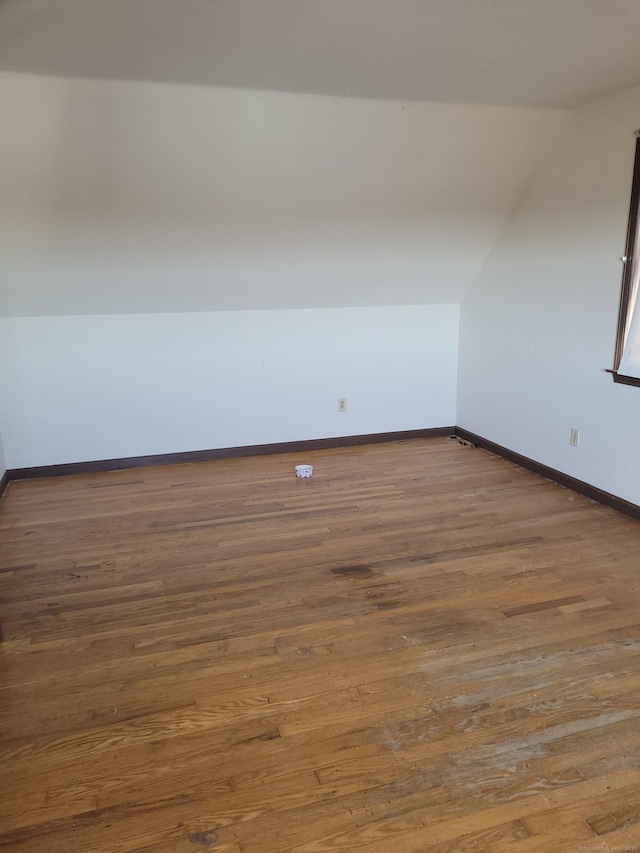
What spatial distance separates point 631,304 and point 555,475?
116cm

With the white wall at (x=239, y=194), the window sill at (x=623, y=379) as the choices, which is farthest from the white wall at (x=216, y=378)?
the window sill at (x=623, y=379)

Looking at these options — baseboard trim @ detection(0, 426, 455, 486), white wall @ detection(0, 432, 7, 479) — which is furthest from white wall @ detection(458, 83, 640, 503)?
white wall @ detection(0, 432, 7, 479)

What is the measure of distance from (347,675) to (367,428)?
2.90 meters

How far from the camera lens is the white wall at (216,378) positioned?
4133 millimetres

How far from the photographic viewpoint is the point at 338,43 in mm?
2438

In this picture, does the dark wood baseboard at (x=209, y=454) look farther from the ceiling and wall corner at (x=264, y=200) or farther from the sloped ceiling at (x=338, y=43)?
the sloped ceiling at (x=338, y=43)

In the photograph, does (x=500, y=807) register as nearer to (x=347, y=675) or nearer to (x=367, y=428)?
(x=347, y=675)

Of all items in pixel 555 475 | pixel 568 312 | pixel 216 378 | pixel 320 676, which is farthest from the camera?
pixel 216 378

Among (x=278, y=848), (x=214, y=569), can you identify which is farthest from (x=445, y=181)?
(x=278, y=848)

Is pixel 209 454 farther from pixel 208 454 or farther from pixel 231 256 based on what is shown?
pixel 231 256

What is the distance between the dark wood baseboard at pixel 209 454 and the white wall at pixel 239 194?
1020 millimetres

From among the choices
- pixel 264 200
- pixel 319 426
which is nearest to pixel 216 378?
pixel 319 426

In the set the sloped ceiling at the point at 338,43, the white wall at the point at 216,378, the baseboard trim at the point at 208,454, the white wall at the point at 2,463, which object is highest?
the sloped ceiling at the point at 338,43

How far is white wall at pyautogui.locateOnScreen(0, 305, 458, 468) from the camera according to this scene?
13.6 ft
